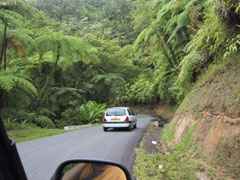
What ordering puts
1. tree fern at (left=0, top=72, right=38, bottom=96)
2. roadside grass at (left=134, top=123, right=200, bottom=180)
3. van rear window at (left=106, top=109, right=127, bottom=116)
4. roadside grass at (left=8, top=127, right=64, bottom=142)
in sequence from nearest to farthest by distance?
1. roadside grass at (left=134, top=123, right=200, bottom=180)
2. roadside grass at (left=8, top=127, right=64, bottom=142)
3. tree fern at (left=0, top=72, right=38, bottom=96)
4. van rear window at (left=106, top=109, right=127, bottom=116)

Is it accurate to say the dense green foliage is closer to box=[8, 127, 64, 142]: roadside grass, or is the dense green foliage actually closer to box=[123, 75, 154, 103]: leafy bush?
box=[123, 75, 154, 103]: leafy bush

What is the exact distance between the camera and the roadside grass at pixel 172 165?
31.3ft

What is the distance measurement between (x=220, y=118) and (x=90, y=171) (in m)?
9.40

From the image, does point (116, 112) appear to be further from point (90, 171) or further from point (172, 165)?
point (90, 171)

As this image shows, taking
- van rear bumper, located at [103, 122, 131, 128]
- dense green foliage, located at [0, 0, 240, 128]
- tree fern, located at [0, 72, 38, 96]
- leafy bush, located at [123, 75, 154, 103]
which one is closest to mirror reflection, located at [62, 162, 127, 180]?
dense green foliage, located at [0, 0, 240, 128]

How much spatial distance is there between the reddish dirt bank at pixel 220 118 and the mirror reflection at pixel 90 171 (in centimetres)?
652

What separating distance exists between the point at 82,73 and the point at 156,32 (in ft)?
62.2

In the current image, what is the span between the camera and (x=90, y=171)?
240cm

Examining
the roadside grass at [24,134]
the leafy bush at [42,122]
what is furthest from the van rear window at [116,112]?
the leafy bush at [42,122]

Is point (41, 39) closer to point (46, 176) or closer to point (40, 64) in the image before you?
point (40, 64)

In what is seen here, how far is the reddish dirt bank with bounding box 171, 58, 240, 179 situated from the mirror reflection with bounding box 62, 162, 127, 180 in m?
6.52

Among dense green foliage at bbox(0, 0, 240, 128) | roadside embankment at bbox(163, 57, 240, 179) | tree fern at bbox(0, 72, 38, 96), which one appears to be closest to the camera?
roadside embankment at bbox(163, 57, 240, 179)

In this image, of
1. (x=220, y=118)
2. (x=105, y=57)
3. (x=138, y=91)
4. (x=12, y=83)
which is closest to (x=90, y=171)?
(x=220, y=118)

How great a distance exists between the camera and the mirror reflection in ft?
7.62
